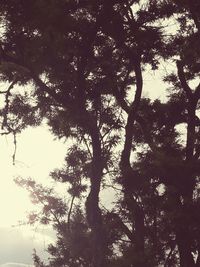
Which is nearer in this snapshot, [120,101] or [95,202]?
[95,202]

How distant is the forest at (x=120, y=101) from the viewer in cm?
634

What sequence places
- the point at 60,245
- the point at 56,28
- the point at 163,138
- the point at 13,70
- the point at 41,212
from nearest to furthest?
the point at 56,28
the point at 13,70
the point at 163,138
the point at 41,212
the point at 60,245

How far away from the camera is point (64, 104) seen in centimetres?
746

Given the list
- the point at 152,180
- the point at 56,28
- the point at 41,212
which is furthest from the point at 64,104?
the point at 41,212

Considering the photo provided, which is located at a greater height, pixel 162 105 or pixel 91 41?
pixel 162 105

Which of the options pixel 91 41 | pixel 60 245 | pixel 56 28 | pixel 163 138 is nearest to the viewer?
pixel 56 28

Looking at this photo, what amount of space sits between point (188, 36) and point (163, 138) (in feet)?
8.44

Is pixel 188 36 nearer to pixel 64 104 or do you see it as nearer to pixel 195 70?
pixel 195 70

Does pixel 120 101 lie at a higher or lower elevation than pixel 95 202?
higher

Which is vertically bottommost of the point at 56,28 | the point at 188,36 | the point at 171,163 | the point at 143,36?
the point at 171,163

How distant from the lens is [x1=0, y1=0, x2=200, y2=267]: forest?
20.8 ft

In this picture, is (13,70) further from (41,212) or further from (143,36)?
(41,212)

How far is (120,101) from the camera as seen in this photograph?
9.45 meters

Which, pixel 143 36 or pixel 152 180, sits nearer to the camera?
pixel 143 36
